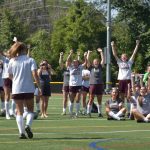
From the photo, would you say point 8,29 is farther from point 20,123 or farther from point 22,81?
point 20,123

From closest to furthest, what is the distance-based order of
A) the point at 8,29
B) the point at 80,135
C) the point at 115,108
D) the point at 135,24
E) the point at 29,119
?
1. the point at 29,119
2. the point at 80,135
3. the point at 115,108
4. the point at 135,24
5. the point at 8,29

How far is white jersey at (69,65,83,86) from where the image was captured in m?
21.6

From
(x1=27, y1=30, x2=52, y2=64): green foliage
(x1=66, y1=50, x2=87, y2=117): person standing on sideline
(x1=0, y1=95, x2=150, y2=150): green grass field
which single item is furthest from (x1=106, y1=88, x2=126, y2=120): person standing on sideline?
(x1=27, y1=30, x2=52, y2=64): green foliage

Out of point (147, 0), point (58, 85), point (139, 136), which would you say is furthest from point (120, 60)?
point (147, 0)

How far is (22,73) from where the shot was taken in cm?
1340

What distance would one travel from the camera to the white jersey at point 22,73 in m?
13.4

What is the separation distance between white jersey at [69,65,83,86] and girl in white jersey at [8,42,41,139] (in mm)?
8143

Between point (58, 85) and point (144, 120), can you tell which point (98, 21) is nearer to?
point (58, 85)

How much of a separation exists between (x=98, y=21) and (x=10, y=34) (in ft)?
32.0

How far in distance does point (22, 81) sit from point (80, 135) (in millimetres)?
1956

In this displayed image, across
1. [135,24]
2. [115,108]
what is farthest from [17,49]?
[135,24]

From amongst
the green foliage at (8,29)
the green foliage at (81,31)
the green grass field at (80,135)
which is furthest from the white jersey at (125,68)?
the green foliage at (8,29)

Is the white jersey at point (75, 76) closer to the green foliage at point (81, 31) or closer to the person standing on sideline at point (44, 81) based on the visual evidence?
the person standing on sideline at point (44, 81)

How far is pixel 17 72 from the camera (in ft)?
44.0
